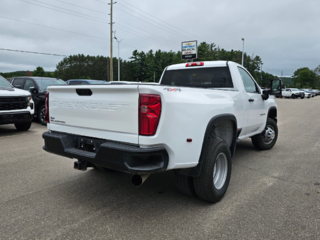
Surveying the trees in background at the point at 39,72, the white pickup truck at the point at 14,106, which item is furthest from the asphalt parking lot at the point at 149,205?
the trees in background at the point at 39,72

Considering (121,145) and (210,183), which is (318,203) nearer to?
(210,183)

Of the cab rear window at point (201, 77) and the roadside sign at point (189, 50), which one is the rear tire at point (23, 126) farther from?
the roadside sign at point (189, 50)

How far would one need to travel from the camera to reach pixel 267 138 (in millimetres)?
6180

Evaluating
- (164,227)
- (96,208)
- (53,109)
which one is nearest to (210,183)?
(164,227)

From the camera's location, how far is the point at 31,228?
9.04ft

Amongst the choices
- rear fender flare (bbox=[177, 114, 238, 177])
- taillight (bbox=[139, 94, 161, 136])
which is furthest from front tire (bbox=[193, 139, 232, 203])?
taillight (bbox=[139, 94, 161, 136])

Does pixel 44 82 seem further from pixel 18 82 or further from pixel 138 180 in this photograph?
pixel 138 180

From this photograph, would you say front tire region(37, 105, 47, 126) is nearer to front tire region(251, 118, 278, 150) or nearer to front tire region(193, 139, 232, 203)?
front tire region(251, 118, 278, 150)

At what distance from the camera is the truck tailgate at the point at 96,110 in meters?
2.70

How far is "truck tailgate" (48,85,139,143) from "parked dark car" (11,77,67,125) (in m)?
6.60

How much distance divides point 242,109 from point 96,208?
2775 millimetres

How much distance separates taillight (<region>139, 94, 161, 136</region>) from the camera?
8.55ft

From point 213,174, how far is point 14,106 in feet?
22.6

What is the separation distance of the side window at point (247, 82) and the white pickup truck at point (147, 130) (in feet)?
2.84
